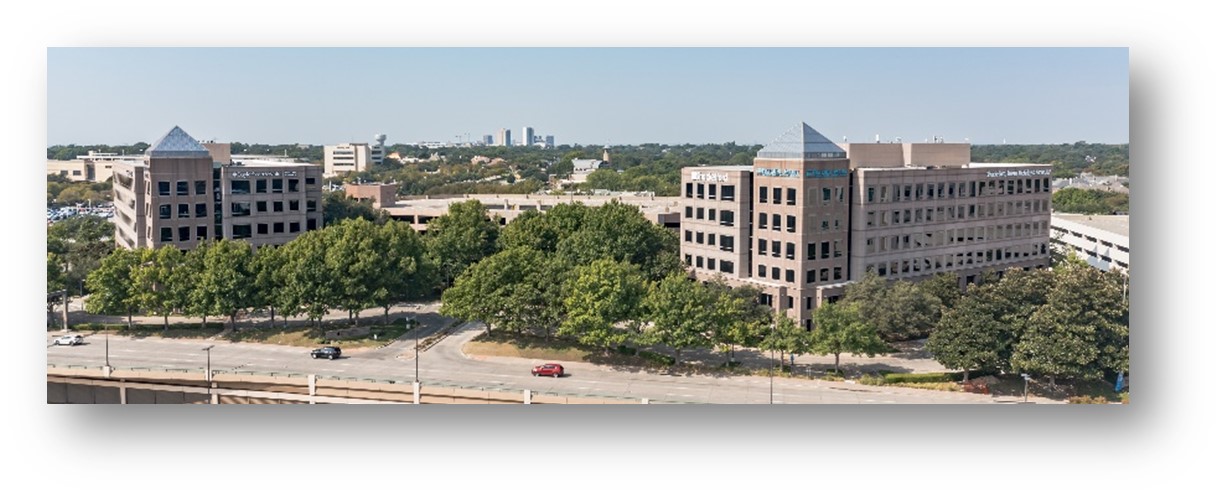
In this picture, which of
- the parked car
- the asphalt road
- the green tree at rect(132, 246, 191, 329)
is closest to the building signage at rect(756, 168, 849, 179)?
the asphalt road

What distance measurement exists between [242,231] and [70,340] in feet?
77.7

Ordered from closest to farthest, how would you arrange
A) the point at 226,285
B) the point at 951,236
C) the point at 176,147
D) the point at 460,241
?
the point at 226,285
the point at 951,236
the point at 176,147
the point at 460,241

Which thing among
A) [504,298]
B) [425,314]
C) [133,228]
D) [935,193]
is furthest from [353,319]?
[935,193]

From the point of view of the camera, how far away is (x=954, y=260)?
86.9 m

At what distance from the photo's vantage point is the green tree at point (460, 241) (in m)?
91.8

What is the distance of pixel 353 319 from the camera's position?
8169 cm

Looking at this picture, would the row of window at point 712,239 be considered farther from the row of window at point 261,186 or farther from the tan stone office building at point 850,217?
the row of window at point 261,186

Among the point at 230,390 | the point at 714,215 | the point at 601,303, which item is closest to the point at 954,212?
the point at 714,215

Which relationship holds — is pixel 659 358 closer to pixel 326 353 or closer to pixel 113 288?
pixel 326 353

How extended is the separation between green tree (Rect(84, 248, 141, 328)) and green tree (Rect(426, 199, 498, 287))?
2328 centimetres

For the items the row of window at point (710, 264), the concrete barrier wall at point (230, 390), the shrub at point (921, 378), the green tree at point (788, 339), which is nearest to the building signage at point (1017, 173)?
the row of window at point (710, 264)

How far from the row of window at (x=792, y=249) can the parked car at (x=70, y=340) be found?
158 ft

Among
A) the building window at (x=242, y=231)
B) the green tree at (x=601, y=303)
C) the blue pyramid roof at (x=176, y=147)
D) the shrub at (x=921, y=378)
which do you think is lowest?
the shrub at (x=921, y=378)

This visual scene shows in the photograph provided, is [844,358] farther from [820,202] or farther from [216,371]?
[216,371]
